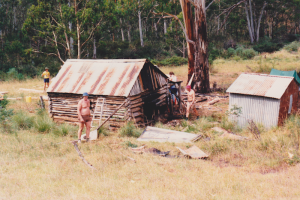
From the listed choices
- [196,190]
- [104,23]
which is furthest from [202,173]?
[104,23]

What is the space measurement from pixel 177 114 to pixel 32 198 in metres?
9.47

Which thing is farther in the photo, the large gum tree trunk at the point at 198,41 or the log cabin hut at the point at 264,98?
the large gum tree trunk at the point at 198,41

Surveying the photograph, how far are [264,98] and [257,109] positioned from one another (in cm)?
49

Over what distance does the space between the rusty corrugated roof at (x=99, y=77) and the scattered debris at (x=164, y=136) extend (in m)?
1.73

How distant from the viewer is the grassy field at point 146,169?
5.64 m

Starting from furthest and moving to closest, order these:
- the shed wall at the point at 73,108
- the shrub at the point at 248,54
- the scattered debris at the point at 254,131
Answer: the shrub at the point at 248,54, the shed wall at the point at 73,108, the scattered debris at the point at 254,131

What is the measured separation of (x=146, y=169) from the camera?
6.92m

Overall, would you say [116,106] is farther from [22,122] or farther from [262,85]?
[262,85]

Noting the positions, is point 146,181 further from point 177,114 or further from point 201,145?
point 177,114

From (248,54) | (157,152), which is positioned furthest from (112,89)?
(248,54)

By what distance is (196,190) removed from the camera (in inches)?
223

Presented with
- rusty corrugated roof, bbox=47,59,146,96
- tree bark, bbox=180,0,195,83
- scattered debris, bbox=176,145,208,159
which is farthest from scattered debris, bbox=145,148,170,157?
tree bark, bbox=180,0,195,83

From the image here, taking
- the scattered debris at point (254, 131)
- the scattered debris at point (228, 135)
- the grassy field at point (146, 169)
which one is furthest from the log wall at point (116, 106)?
the scattered debris at point (254, 131)

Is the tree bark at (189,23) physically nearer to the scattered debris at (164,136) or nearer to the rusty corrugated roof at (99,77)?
the rusty corrugated roof at (99,77)
